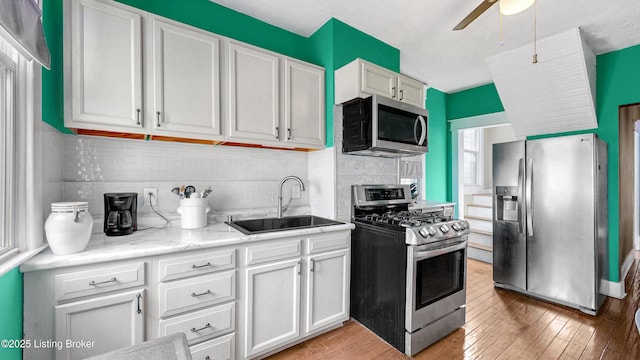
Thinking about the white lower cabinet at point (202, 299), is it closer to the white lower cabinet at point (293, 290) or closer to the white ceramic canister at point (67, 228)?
the white lower cabinet at point (293, 290)

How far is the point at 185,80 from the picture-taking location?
181 centimetres

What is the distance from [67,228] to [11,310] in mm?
351

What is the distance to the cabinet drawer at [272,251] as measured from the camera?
1.70 meters

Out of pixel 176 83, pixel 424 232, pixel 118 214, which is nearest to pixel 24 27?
pixel 176 83

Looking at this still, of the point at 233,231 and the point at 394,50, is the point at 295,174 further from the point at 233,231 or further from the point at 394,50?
the point at 394,50

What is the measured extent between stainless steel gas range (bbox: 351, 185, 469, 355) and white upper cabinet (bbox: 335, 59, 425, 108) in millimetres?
854

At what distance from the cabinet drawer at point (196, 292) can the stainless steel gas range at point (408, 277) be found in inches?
43.4

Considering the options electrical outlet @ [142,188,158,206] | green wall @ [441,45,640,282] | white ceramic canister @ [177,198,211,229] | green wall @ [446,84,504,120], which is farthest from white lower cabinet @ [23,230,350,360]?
green wall @ [446,84,504,120]

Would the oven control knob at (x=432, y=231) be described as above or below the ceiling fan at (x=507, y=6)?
below

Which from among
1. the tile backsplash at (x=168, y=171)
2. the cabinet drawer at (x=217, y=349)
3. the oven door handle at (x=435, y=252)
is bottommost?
the cabinet drawer at (x=217, y=349)

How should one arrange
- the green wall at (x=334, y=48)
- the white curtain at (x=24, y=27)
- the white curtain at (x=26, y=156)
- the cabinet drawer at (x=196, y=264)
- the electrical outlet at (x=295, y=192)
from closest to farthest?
the white curtain at (x=24, y=27), the white curtain at (x=26, y=156), the cabinet drawer at (x=196, y=264), the green wall at (x=334, y=48), the electrical outlet at (x=295, y=192)

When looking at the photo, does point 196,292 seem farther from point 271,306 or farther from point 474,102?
point 474,102

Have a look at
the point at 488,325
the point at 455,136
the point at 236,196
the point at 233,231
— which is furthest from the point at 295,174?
the point at 455,136

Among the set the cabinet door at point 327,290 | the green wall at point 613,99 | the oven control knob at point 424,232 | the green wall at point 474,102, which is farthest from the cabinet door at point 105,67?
the green wall at point 613,99
